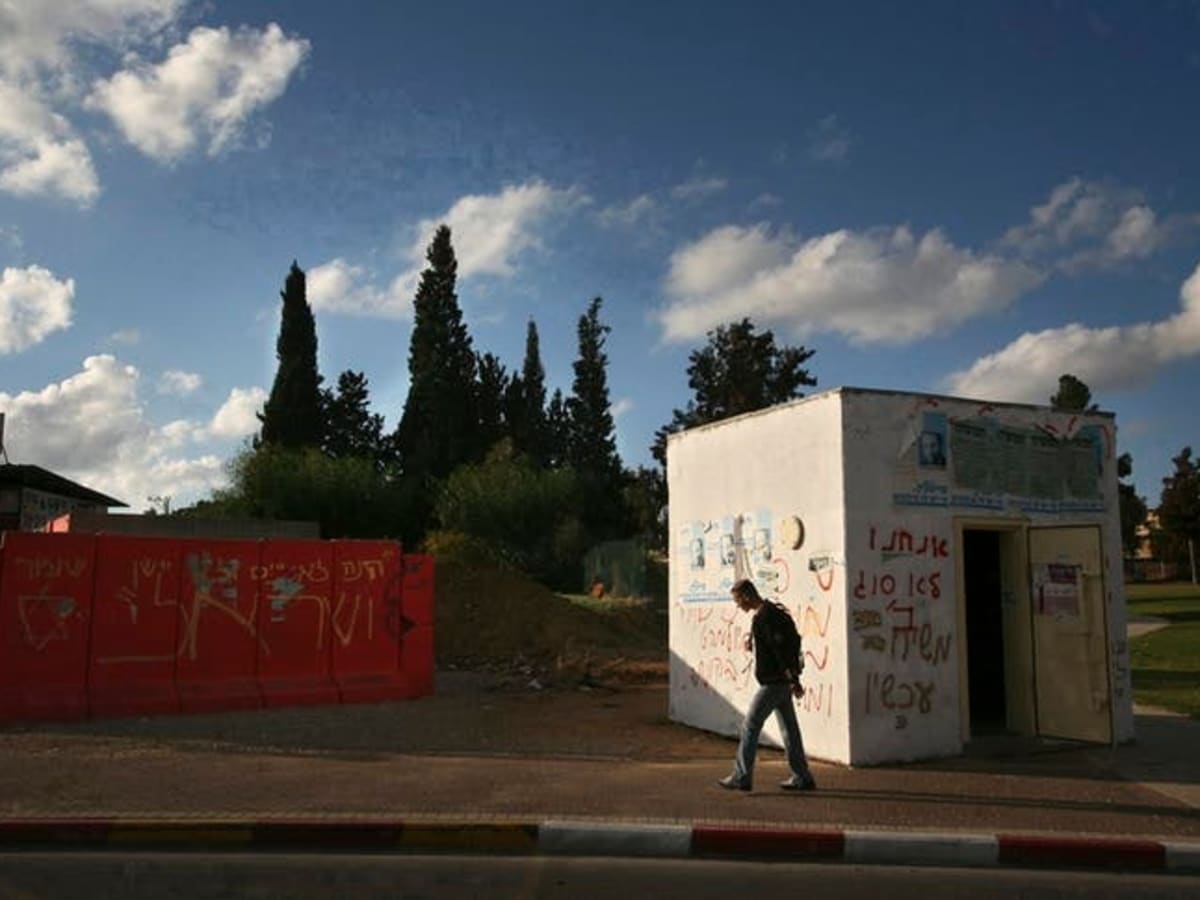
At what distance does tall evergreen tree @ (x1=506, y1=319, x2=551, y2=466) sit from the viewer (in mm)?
61906

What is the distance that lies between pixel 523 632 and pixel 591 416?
3776 cm

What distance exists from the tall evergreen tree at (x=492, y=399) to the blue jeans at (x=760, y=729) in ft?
169

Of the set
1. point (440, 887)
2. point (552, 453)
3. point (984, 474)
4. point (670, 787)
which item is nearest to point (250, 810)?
point (440, 887)

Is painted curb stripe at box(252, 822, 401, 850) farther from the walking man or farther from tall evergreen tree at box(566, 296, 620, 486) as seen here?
tall evergreen tree at box(566, 296, 620, 486)

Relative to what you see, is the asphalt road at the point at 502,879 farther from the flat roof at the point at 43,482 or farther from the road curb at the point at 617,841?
the flat roof at the point at 43,482

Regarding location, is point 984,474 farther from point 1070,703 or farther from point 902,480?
point 1070,703

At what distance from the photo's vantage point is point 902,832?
738 cm

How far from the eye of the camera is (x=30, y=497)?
46.6 metres

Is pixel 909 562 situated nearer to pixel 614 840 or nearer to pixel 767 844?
pixel 767 844

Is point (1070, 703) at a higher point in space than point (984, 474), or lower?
lower

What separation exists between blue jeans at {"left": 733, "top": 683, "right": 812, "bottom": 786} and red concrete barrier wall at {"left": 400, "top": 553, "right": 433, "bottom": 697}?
7673 millimetres

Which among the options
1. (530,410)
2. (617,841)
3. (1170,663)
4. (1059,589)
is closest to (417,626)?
(1059,589)

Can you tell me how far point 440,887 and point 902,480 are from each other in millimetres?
6548

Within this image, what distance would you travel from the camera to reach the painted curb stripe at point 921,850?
710 cm
